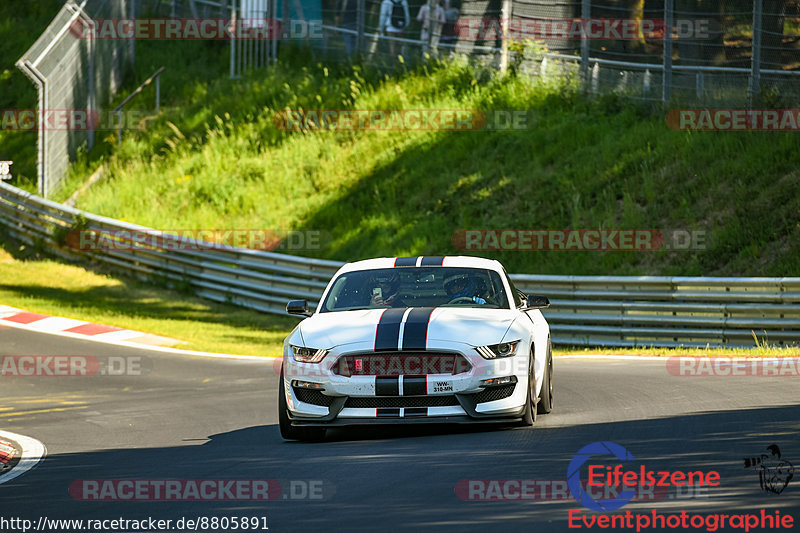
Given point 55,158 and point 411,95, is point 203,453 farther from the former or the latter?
point 55,158

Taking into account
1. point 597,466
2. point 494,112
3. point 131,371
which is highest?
point 494,112

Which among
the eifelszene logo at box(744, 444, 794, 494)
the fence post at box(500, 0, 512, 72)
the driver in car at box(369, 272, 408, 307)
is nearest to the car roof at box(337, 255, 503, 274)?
the driver in car at box(369, 272, 408, 307)

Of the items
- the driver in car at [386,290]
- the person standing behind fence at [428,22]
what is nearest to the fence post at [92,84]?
the person standing behind fence at [428,22]

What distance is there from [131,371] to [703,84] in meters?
13.5

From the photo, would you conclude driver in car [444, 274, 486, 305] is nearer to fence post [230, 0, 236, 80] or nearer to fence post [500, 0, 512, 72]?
fence post [500, 0, 512, 72]

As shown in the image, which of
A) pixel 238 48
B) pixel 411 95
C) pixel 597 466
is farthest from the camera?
pixel 238 48

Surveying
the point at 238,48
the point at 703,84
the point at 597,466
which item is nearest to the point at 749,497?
the point at 597,466

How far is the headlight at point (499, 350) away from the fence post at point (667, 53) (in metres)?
15.4

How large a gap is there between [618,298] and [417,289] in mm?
9149

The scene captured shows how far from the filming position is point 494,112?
2809cm

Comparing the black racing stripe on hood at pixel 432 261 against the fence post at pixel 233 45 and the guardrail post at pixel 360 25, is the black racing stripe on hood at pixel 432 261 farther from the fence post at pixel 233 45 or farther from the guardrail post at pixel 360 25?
the fence post at pixel 233 45

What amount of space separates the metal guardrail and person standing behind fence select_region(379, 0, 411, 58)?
29.5ft

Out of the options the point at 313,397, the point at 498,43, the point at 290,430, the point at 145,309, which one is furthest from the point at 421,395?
the point at 498,43

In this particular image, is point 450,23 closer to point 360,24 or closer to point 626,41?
point 360,24
